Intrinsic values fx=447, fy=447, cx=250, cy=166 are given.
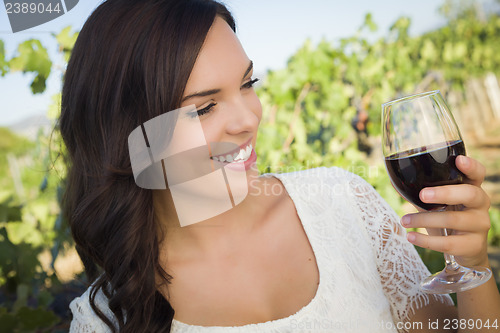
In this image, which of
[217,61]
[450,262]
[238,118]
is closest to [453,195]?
[450,262]

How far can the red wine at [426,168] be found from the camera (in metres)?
1.13

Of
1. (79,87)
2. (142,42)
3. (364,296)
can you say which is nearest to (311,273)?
(364,296)

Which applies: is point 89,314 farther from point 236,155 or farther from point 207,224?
point 236,155

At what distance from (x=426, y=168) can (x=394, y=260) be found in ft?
1.91

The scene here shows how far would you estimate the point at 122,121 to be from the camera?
169 centimetres

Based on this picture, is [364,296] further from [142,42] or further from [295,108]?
[295,108]

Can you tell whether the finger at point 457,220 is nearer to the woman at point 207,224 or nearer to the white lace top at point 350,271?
the woman at point 207,224

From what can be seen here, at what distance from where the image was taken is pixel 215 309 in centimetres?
167

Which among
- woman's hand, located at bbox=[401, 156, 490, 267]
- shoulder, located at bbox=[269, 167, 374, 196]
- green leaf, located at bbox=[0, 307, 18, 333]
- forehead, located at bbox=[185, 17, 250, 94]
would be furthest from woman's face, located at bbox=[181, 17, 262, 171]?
green leaf, located at bbox=[0, 307, 18, 333]

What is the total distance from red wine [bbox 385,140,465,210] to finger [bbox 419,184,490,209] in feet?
0.17

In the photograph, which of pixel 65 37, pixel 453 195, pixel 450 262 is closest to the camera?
pixel 453 195

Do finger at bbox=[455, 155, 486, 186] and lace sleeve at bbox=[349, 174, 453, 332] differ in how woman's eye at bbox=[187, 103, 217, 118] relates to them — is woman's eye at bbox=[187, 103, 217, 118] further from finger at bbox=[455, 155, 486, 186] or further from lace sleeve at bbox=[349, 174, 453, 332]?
finger at bbox=[455, 155, 486, 186]

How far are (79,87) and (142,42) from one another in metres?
0.36

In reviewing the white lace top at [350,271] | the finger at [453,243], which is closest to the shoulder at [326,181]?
the white lace top at [350,271]
